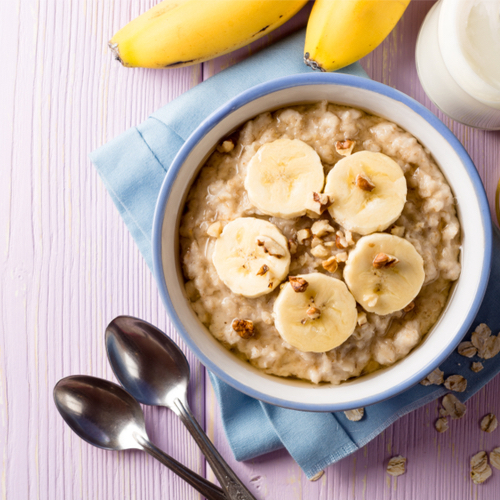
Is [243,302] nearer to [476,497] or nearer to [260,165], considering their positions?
[260,165]

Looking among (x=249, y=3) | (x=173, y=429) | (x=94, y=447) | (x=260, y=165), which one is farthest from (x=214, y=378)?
(x=249, y=3)

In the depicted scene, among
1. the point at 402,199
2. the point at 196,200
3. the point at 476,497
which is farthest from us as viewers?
the point at 476,497

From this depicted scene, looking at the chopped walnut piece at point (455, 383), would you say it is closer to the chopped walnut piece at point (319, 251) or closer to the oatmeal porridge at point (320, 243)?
the oatmeal porridge at point (320, 243)

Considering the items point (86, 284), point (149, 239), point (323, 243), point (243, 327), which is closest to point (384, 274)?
point (323, 243)

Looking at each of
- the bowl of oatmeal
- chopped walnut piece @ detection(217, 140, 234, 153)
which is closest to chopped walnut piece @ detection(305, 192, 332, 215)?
the bowl of oatmeal

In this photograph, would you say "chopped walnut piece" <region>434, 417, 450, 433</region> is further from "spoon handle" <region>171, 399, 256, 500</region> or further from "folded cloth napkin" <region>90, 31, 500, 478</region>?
"spoon handle" <region>171, 399, 256, 500</region>
